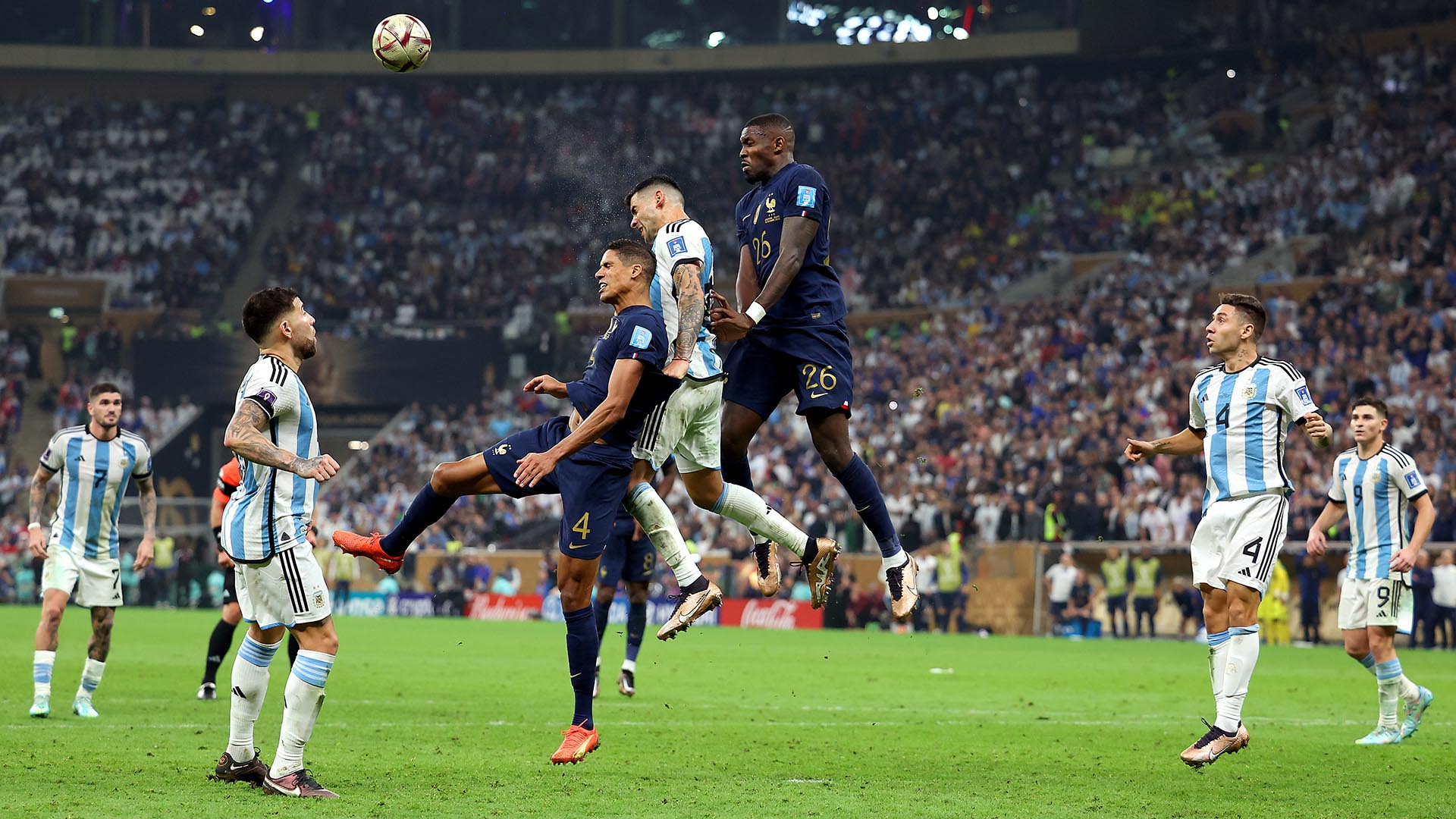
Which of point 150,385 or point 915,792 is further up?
point 150,385

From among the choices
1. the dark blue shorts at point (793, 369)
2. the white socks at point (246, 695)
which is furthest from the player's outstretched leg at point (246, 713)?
the dark blue shorts at point (793, 369)

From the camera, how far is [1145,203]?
38.6 meters

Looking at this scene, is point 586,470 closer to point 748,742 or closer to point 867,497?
point 867,497

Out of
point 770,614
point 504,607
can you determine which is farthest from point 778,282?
point 504,607

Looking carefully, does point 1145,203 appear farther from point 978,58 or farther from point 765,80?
point 765,80

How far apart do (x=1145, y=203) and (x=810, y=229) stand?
31.7 meters

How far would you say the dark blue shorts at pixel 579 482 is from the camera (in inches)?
322

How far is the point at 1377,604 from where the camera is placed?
11.1 meters

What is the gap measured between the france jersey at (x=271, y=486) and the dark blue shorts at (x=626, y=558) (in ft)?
19.2

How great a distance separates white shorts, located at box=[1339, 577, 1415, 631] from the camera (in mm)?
11016

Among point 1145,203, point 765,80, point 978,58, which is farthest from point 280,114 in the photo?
point 1145,203

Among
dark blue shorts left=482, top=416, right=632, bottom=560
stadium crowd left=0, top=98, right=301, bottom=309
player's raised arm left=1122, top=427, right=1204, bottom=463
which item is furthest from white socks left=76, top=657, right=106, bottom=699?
stadium crowd left=0, top=98, right=301, bottom=309

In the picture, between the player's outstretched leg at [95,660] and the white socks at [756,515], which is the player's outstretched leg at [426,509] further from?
the player's outstretched leg at [95,660]

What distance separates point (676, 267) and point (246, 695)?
3.25m
